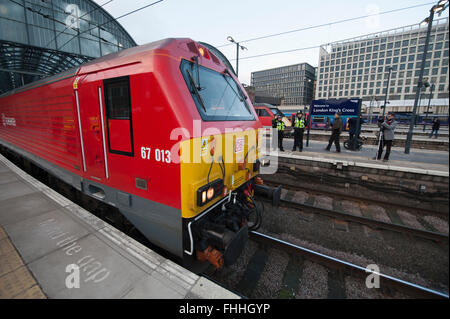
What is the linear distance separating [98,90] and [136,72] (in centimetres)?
90

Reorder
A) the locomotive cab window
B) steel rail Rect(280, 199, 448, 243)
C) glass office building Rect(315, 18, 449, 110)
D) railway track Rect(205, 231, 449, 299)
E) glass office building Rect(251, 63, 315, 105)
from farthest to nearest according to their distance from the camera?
glass office building Rect(251, 63, 315, 105), glass office building Rect(315, 18, 449, 110), steel rail Rect(280, 199, 448, 243), railway track Rect(205, 231, 449, 299), the locomotive cab window

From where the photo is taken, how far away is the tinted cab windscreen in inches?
106

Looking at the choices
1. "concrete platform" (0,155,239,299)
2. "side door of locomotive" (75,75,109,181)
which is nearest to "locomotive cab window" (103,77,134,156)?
"side door of locomotive" (75,75,109,181)

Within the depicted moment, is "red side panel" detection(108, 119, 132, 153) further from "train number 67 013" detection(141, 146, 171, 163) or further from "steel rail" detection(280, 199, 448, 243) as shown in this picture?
"steel rail" detection(280, 199, 448, 243)

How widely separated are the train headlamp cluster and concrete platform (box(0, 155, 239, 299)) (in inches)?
33.8

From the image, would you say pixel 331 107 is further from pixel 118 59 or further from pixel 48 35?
pixel 48 35

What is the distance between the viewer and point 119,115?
2.85m

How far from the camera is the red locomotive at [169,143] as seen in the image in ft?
7.94

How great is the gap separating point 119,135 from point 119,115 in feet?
0.89

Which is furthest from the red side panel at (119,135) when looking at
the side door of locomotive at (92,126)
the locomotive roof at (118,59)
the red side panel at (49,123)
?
the red side panel at (49,123)

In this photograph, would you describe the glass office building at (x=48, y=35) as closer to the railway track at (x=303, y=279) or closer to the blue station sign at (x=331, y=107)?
the blue station sign at (x=331, y=107)

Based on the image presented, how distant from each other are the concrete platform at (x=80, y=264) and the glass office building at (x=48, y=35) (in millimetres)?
14199

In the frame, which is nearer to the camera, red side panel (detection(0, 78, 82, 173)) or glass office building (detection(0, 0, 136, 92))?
red side panel (detection(0, 78, 82, 173))
